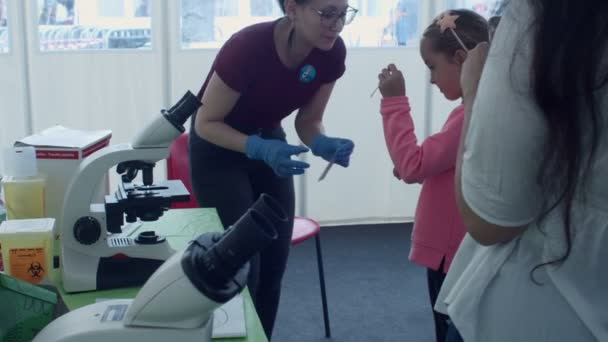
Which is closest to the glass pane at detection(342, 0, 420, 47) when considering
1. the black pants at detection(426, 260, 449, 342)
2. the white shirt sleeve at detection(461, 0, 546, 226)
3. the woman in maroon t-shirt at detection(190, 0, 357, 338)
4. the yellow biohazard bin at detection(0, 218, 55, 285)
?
the woman in maroon t-shirt at detection(190, 0, 357, 338)

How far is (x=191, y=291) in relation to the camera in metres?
0.78

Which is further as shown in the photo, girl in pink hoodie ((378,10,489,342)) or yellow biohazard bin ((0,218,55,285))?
girl in pink hoodie ((378,10,489,342))

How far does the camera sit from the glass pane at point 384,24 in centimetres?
366

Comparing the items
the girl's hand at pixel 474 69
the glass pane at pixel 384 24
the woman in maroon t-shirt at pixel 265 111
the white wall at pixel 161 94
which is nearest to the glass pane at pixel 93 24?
the white wall at pixel 161 94

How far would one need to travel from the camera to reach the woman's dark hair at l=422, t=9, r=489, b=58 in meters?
1.64

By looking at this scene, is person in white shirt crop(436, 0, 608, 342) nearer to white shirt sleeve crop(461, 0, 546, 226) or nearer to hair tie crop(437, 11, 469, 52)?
white shirt sleeve crop(461, 0, 546, 226)

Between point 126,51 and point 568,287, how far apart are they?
289 cm

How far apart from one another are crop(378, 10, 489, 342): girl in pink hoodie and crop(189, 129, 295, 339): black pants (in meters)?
0.38

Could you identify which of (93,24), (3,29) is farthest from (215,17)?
(3,29)

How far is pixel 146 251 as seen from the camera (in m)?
1.30

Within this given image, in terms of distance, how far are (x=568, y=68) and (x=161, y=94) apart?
2.90m

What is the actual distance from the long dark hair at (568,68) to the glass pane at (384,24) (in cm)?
287

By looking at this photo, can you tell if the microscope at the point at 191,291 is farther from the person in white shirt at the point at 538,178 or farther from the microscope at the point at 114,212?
the microscope at the point at 114,212

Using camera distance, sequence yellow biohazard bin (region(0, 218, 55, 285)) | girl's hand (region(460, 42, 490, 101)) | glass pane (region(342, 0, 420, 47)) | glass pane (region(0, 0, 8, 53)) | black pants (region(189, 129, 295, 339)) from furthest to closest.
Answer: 1. glass pane (region(342, 0, 420, 47))
2. glass pane (region(0, 0, 8, 53))
3. black pants (region(189, 129, 295, 339))
4. yellow biohazard bin (region(0, 218, 55, 285))
5. girl's hand (region(460, 42, 490, 101))
